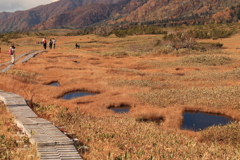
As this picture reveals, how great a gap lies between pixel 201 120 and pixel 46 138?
44.6ft

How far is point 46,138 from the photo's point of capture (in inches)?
334

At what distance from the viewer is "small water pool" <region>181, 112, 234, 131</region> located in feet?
58.5

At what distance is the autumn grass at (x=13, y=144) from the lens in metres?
7.49

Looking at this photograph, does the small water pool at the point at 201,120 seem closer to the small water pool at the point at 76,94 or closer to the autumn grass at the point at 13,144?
the small water pool at the point at 76,94

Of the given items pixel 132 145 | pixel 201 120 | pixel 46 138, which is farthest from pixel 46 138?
pixel 201 120

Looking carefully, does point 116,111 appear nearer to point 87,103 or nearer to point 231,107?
point 87,103

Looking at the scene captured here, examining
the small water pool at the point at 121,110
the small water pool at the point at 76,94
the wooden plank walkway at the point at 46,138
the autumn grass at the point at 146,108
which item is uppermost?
the wooden plank walkway at the point at 46,138

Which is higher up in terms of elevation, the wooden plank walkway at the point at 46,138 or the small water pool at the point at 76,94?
the wooden plank walkway at the point at 46,138

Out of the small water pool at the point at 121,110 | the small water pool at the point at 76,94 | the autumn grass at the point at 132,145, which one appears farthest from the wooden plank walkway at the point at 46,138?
the small water pool at the point at 76,94

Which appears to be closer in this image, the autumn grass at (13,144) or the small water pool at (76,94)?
the autumn grass at (13,144)

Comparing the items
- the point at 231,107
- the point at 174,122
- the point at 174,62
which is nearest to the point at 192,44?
the point at 174,62

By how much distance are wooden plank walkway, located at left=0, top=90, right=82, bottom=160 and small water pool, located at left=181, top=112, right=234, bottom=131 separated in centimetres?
1076

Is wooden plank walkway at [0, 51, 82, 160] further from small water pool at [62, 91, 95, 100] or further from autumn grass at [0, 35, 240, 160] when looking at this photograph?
small water pool at [62, 91, 95, 100]

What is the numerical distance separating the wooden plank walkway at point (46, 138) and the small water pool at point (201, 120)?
10761mm
